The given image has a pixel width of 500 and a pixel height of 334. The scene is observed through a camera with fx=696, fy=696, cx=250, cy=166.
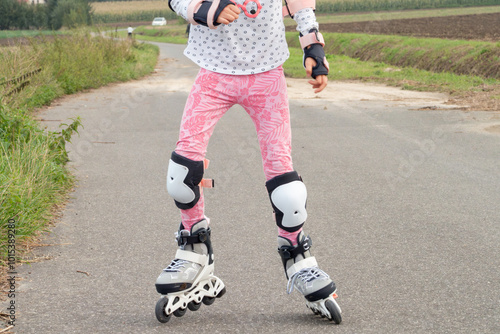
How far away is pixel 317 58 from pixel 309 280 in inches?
38.0

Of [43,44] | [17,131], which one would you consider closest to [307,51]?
[17,131]

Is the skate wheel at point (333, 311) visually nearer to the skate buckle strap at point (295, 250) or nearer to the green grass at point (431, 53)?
the skate buckle strap at point (295, 250)

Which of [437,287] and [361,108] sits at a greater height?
[437,287]

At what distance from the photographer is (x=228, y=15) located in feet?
9.26

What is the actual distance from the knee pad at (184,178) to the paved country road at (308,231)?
0.54 metres

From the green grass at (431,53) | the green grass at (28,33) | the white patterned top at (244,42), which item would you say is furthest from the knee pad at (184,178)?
the green grass at (431,53)

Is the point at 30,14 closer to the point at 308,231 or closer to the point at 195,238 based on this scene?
the point at 308,231

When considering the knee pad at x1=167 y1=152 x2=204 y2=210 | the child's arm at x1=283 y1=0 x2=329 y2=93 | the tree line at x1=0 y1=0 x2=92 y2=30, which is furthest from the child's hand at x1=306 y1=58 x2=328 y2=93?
the tree line at x1=0 y1=0 x2=92 y2=30

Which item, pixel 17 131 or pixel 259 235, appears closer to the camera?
pixel 259 235

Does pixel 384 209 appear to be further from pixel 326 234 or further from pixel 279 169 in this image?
pixel 279 169

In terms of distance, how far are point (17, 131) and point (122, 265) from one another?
2.71 meters

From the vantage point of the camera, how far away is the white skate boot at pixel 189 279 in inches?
116

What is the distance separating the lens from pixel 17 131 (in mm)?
6109

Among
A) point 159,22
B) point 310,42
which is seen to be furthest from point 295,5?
point 159,22
